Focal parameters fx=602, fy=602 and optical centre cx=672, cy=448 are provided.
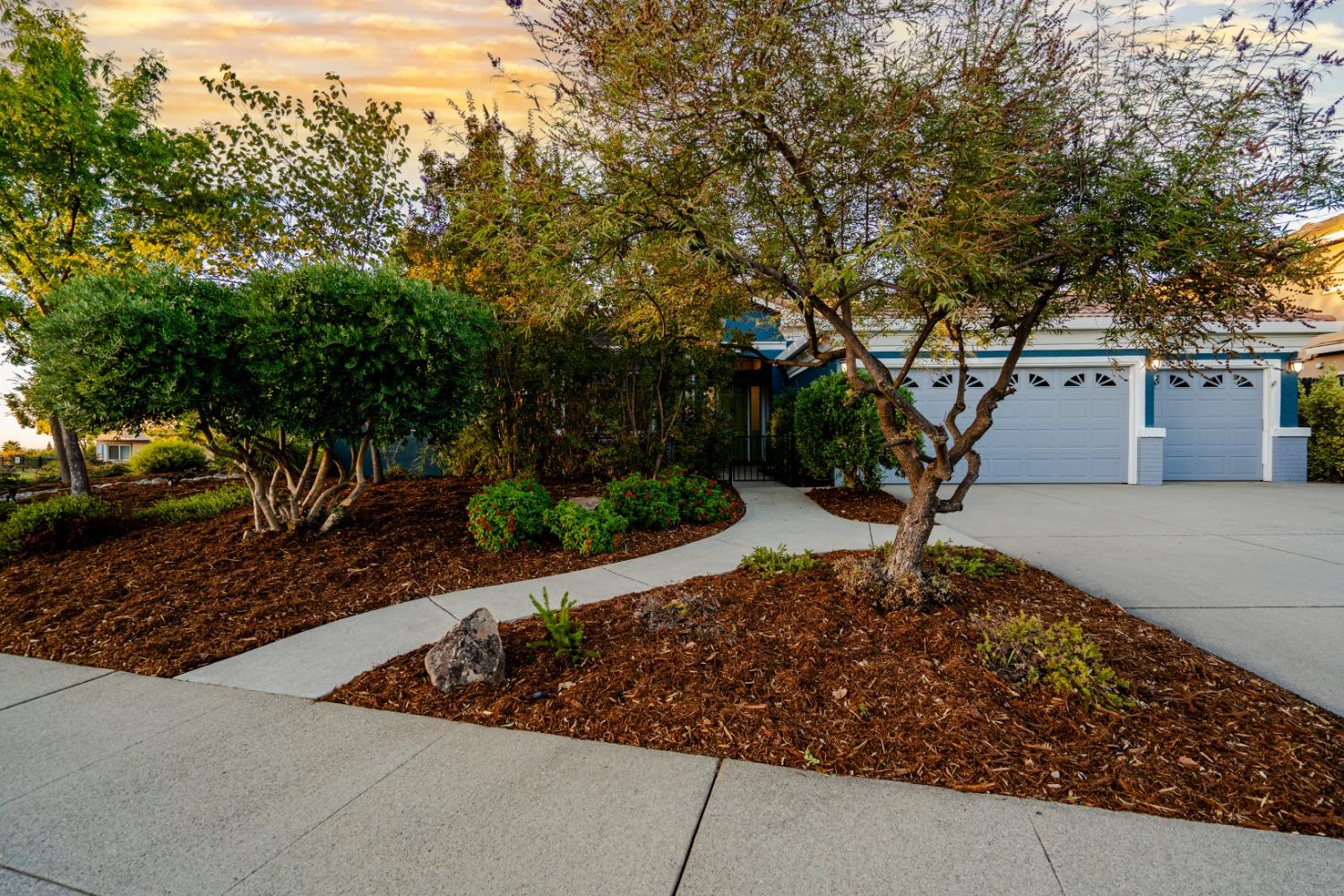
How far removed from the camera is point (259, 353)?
15.8ft

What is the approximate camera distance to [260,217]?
788cm

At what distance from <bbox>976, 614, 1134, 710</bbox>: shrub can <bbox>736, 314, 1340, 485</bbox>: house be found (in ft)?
26.9

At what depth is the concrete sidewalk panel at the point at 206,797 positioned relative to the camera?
1929 millimetres

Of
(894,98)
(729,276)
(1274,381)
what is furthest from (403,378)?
(1274,381)

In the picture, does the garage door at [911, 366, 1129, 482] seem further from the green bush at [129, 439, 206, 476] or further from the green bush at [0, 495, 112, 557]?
the green bush at [129, 439, 206, 476]

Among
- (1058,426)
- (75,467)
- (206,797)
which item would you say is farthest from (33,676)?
(1058,426)

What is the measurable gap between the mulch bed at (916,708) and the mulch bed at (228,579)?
1.32m

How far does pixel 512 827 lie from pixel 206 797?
1.21 m

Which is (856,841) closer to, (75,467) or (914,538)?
(914,538)

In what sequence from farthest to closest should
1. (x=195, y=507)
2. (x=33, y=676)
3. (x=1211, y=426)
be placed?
(x=1211, y=426), (x=195, y=507), (x=33, y=676)

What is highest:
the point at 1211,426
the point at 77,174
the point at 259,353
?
the point at 77,174

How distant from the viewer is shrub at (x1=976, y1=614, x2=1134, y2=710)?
2.74 m

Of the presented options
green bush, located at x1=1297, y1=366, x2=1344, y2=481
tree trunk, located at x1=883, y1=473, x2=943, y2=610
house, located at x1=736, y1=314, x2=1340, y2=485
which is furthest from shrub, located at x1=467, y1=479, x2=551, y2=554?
green bush, located at x1=1297, y1=366, x2=1344, y2=481

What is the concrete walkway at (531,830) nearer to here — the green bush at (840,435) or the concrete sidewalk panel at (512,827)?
the concrete sidewalk panel at (512,827)
